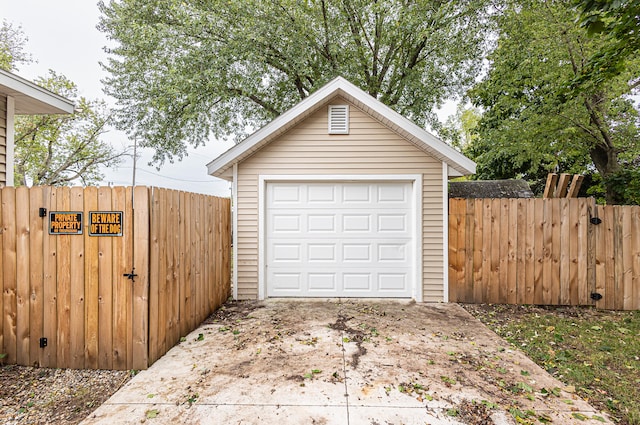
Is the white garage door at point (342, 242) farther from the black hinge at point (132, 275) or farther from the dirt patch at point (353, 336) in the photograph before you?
the black hinge at point (132, 275)

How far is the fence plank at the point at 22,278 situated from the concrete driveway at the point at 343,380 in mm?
1392

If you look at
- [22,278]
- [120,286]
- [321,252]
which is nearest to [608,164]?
[321,252]

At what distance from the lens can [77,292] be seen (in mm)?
3262

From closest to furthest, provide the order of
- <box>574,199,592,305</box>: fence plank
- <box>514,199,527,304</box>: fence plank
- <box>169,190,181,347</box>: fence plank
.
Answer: <box>169,190,181,347</box>: fence plank < <box>574,199,592,305</box>: fence plank < <box>514,199,527,304</box>: fence plank

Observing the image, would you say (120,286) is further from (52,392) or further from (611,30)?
(611,30)

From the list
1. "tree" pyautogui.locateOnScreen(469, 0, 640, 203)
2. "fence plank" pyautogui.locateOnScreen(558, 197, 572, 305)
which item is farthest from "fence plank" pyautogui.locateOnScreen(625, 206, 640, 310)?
"tree" pyautogui.locateOnScreen(469, 0, 640, 203)

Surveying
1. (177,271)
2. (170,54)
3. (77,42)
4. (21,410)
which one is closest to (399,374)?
(177,271)

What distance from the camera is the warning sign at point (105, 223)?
324 centimetres

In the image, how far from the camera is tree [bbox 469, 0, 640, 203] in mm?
8055

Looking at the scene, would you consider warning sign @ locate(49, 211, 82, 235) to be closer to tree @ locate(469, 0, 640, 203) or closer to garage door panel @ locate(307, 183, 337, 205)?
garage door panel @ locate(307, 183, 337, 205)

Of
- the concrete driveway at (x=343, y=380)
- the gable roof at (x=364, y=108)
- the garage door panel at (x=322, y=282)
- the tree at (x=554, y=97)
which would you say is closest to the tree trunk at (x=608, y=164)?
the tree at (x=554, y=97)

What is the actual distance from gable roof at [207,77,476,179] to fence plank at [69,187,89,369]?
107 inches

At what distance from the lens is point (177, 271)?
3.91 metres

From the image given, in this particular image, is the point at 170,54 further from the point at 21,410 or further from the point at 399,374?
the point at 399,374
